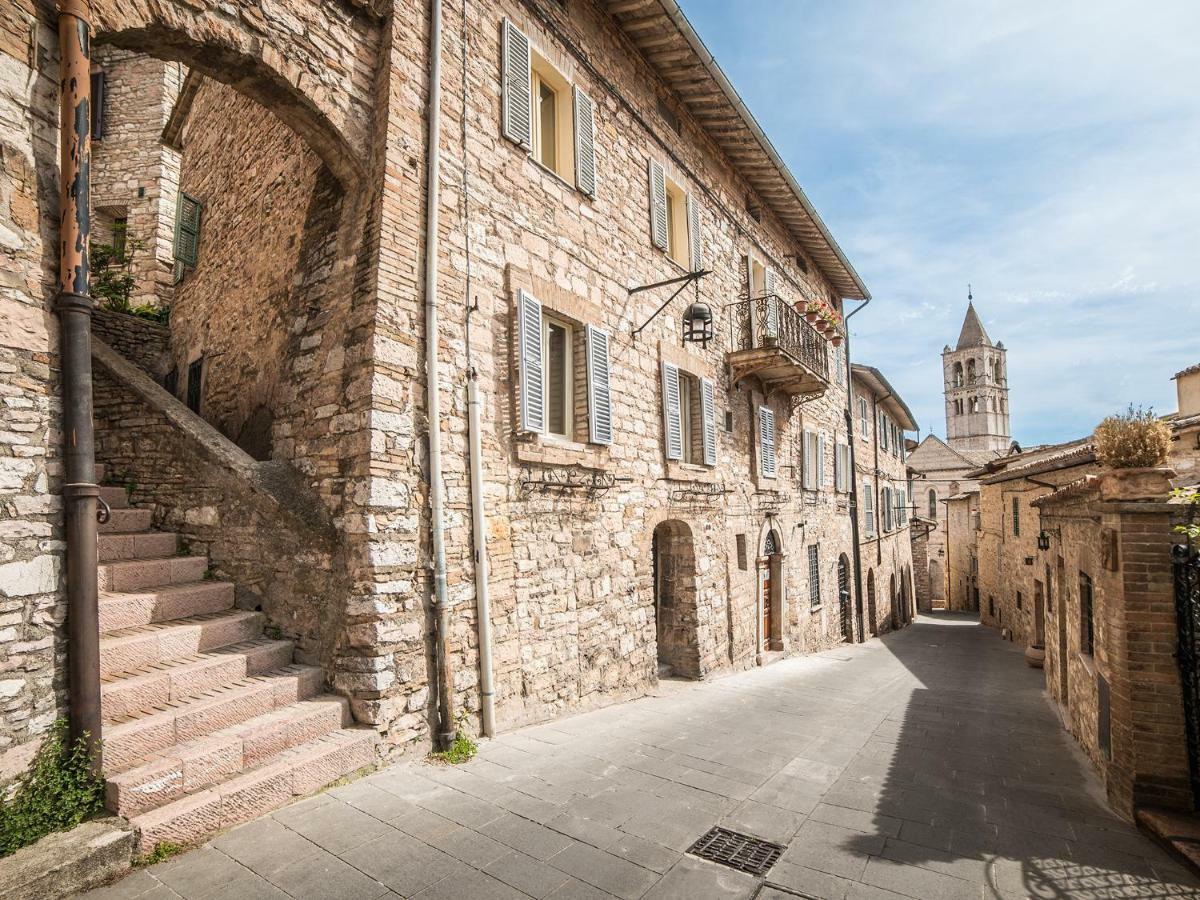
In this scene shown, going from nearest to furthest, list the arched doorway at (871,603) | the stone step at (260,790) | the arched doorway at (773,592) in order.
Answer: the stone step at (260,790), the arched doorway at (773,592), the arched doorway at (871,603)

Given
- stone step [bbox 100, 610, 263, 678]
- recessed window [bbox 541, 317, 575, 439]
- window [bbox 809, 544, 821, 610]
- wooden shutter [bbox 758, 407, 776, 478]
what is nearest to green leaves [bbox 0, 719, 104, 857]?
stone step [bbox 100, 610, 263, 678]

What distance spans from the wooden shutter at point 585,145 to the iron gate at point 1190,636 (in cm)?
650

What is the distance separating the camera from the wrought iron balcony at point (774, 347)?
1080cm

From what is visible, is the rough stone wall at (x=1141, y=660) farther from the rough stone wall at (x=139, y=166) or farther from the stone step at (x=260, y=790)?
the rough stone wall at (x=139, y=166)

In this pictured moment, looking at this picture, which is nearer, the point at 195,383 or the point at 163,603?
the point at 163,603

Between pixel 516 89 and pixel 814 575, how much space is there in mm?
12369

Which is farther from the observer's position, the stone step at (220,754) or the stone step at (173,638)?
the stone step at (173,638)

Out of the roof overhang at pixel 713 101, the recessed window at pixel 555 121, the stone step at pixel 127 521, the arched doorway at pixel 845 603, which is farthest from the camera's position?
the arched doorway at pixel 845 603

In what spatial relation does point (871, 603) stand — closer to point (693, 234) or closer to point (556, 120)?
point (693, 234)

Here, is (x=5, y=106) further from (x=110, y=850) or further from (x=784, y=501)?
(x=784, y=501)

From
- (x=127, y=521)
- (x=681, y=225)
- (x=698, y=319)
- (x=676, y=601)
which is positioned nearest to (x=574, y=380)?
(x=698, y=319)

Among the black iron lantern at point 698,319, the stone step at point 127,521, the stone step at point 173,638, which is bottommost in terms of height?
the stone step at point 173,638

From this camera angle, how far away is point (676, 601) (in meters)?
9.32

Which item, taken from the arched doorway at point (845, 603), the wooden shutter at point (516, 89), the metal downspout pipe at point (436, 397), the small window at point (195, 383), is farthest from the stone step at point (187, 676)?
the arched doorway at point (845, 603)
